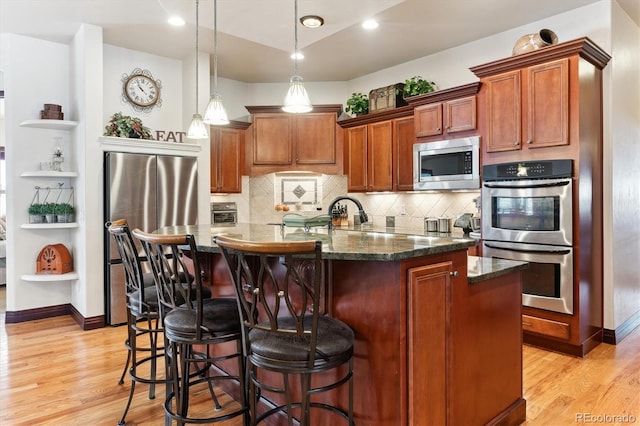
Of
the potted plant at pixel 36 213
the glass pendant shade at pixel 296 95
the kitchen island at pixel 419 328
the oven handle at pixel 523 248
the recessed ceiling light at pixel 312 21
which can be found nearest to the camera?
the kitchen island at pixel 419 328

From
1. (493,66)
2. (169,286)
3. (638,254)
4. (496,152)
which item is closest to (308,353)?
(169,286)

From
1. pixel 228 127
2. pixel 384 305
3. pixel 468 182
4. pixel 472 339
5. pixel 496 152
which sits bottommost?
pixel 472 339

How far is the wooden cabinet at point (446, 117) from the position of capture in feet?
13.1

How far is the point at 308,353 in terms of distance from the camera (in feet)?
5.02

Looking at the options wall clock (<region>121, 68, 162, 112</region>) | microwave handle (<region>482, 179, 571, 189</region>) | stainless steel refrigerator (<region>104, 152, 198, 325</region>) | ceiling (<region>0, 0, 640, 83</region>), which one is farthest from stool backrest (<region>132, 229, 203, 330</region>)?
wall clock (<region>121, 68, 162, 112</region>)

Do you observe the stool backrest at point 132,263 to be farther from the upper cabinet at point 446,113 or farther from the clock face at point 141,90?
the upper cabinet at point 446,113

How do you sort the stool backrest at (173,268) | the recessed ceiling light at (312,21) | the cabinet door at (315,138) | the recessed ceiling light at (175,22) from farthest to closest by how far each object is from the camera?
1. the cabinet door at (315,138)
2. the recessed ceiling light at (175,22)
3. the recessed ceiling light at (312,21)
4. the stool backrest at (173,268)

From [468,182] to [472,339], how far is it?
239 centimetres

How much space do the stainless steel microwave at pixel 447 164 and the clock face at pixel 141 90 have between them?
310 cm

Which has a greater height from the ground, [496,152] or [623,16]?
[623,16]

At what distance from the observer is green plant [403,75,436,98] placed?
4773 mm

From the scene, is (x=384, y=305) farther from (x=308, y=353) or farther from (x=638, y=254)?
(x=638, y=254)

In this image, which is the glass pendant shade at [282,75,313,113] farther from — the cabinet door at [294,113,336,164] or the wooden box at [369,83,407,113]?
the cabinet door at [294,113,336,164]

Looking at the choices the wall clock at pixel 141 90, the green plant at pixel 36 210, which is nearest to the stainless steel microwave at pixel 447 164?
the wall clock at pixel 141 90
